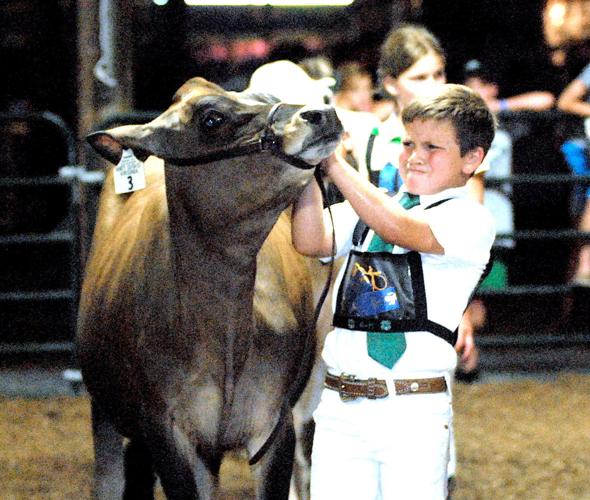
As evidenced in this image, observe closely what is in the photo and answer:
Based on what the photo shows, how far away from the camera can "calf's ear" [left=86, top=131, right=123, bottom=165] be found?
3.70 metres

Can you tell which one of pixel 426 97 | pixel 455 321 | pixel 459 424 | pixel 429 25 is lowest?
pixel 459 424

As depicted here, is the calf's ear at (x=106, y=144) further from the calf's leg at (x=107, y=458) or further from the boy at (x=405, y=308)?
the calf's leg at (x=107, y=458)

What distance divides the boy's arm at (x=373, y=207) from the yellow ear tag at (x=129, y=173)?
2.86 feet

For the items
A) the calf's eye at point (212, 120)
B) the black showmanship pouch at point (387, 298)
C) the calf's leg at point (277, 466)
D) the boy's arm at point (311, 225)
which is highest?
the calf's eye at point (212, 120)

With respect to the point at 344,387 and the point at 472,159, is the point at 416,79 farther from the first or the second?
the point at 344,387

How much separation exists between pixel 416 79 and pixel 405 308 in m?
1.73

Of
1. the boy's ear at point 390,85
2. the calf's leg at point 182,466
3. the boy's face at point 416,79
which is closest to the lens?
the calf's leg at point 182,466

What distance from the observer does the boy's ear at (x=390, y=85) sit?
490 cm

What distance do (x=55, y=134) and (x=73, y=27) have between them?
3.84 feet

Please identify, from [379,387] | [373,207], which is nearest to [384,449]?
[379,387]

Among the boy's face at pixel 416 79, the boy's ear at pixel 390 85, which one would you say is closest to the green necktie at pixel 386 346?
the boy's face at pixel 416 79

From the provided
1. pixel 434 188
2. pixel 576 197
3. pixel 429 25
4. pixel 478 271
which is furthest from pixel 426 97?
pixel 429 25

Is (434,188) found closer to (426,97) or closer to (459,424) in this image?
(426,97)

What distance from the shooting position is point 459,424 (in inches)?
274
